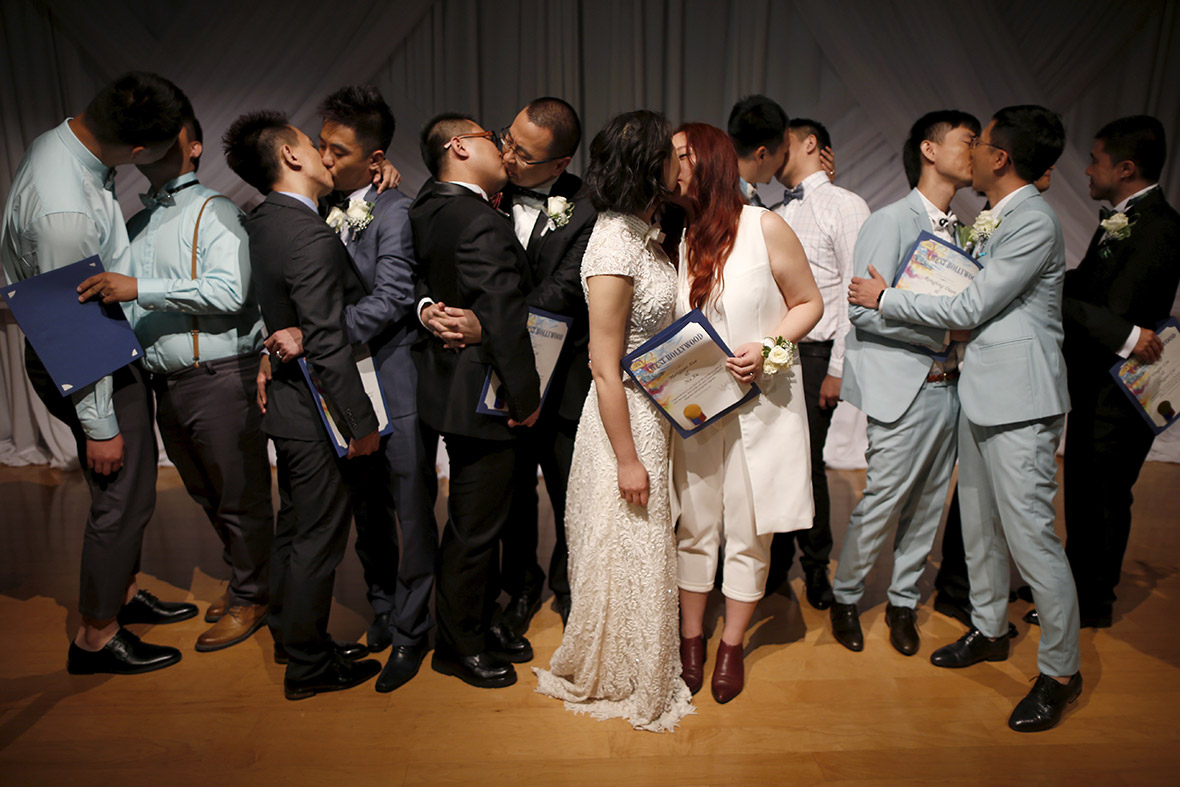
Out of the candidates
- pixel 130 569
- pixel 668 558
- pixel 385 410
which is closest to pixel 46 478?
pixel 130 569

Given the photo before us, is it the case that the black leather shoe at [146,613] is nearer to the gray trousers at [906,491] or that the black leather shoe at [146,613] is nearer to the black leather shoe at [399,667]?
the black leather shoe at [399,667]

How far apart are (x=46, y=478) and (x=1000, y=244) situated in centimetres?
500

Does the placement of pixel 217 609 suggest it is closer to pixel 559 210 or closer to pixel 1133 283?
pixel 559 210

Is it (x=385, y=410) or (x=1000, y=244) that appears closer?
(x=1000, y=244)

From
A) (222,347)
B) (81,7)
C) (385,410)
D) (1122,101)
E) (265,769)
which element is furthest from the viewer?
(1122,101)

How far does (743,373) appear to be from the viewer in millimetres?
1967

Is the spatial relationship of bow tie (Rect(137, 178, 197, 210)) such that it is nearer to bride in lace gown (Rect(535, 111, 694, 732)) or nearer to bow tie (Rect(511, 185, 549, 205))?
bow tie (Rect(511, 185, 549, 205))

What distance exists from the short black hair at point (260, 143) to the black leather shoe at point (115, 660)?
149 centimetres

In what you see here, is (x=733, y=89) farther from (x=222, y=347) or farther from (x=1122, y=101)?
(x=222, y=347)

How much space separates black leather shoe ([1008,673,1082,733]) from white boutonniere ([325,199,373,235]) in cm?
234

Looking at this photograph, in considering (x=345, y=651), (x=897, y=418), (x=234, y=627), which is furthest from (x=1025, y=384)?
(x=234, y=627)

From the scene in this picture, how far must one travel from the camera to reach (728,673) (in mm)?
2217

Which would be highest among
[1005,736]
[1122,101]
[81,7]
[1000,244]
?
[81,7]

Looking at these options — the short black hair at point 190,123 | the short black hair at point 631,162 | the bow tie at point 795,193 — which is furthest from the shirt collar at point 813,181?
the short black hair at point 190,123
